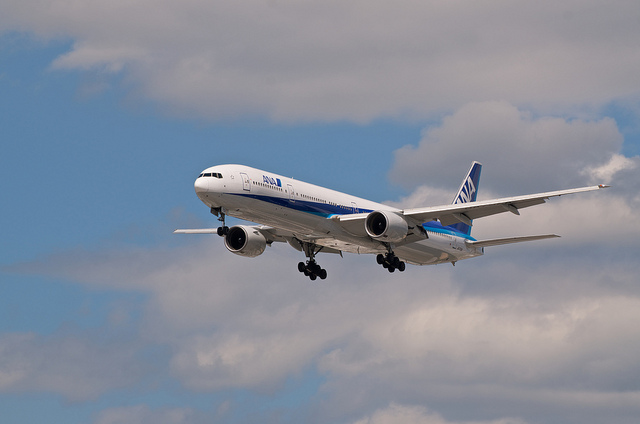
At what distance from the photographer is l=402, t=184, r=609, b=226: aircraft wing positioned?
5697cm

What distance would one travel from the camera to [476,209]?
6072 centimetres

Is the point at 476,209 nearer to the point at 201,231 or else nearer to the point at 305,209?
the point at 305,209

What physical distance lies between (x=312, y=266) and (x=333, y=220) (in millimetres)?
9250

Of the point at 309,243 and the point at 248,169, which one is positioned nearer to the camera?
the point at 248,169

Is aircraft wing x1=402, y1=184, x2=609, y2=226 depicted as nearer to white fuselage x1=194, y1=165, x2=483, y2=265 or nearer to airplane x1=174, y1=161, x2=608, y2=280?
airplane x1=174, y1=161, x2=608, y2=280

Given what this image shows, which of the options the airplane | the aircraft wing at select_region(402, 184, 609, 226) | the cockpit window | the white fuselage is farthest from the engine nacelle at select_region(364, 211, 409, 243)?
the cockpit window

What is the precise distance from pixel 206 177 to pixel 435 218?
1671cm

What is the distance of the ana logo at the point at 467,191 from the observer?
7644 centimetres

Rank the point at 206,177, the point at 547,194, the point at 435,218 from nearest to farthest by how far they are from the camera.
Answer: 1. the point at 206,177
2. the point at 547,194
3. the point at 435,218

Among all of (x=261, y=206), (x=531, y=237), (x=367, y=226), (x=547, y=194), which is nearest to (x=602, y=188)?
(x=547, y=194)

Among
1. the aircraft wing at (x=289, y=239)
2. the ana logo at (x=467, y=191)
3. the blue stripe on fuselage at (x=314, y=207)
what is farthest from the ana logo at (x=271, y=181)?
the ana logo at (x=467, y=191)

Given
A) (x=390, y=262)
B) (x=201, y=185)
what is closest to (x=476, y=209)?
(x=390, y=262)

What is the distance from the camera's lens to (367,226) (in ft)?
194

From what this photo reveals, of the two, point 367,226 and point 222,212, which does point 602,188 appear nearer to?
point 367,226
